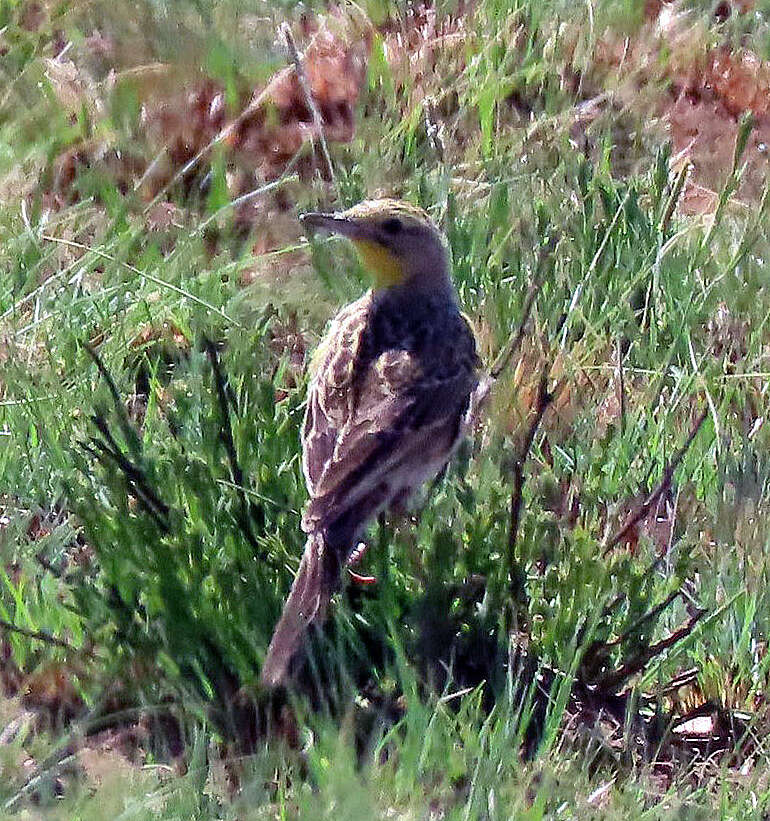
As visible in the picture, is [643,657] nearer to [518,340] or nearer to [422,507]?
[422,507]

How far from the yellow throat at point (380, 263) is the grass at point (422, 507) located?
0.34 meters

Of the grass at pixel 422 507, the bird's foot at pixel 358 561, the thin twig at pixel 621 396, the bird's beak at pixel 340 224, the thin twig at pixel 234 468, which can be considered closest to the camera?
the grass at pixel 422 507

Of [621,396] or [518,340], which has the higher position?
[518,340]

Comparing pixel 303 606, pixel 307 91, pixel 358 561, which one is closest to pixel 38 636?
pixel 303 606

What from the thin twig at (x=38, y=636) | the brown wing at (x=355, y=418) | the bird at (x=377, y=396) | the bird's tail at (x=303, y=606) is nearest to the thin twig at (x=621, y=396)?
the bird at (x=377, y=396)

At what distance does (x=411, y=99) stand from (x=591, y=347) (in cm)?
173

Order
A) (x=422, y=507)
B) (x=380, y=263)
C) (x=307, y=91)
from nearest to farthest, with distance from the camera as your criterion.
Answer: (x=422, y=507) → (x=380, y=263) → (x=307, y=91)

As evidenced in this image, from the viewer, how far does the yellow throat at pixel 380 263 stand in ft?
18.1

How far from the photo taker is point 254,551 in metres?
4.50

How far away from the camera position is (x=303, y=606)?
4246 mm

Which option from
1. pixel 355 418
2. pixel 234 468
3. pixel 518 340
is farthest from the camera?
pixel 518 340

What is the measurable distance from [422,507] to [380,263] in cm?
113

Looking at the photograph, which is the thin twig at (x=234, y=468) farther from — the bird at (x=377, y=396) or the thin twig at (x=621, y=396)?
the thin twig at (x=621, y=396)

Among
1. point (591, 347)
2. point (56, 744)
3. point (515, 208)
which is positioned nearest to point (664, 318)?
point (591, 347)
